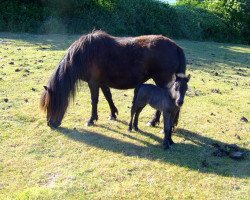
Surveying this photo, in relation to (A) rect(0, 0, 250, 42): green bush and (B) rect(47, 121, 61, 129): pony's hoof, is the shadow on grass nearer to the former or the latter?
(B) rect(47, 121, 61, 129): pony's hoof

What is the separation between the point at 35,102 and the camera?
9.60 m

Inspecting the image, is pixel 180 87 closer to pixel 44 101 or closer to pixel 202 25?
pixel 44 101

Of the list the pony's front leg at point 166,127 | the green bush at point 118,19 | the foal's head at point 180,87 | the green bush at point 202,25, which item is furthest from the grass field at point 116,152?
the green bush at point 202,25

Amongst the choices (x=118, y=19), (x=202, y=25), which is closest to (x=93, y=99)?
(x=118, y=19)

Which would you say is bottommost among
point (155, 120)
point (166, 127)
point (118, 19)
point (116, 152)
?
point (116, 152)

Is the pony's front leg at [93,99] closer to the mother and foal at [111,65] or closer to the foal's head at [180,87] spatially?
the mother and foal at [111,65]

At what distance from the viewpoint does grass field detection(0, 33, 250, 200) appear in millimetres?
5828

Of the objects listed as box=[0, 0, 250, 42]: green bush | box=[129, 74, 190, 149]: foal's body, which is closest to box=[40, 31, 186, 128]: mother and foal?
box=[129, 74, 190, 149]: foal's body

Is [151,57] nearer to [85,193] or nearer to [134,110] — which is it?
[134,110]

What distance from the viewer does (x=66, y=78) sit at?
310 inches

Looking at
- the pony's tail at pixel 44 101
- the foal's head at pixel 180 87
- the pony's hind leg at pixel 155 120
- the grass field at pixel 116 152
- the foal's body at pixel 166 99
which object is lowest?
the grass field at pixel 116 152

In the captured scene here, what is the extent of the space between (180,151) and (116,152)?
4.00 feet

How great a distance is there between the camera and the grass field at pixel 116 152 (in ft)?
19.1

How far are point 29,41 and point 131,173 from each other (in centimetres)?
1336
